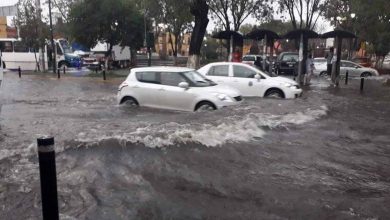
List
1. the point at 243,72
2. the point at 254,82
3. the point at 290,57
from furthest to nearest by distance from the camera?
the point at 290,57, the point at 243,72, the point at 254,82

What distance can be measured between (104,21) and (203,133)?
2737 cm

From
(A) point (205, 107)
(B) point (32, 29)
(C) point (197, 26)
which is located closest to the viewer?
(A) point (205, 107)

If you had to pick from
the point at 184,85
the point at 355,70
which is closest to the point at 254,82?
the point at 184,85

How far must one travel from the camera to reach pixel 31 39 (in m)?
35.2

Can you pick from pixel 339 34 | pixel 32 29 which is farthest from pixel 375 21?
pixel 32 29

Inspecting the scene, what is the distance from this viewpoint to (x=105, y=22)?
114 ft

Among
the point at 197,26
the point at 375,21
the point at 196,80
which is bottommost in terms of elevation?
the point at 196,80

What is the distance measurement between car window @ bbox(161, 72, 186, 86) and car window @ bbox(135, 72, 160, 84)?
0.20 m

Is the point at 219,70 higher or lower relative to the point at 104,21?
lower

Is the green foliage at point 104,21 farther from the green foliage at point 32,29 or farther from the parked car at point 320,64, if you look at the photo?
the parked car at point 320,64

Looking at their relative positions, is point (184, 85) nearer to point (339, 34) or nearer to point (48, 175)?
point (48, 175)

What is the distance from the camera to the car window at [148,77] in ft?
42.7

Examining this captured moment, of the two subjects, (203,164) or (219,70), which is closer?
(203,164)

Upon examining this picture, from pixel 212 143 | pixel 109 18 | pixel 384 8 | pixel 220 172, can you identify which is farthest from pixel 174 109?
pixel 109 18
